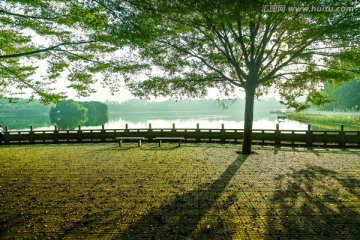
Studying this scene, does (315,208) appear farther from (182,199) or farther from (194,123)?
(194,123)

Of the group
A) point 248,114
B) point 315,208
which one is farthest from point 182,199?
point 248,114

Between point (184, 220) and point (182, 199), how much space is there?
1.34m

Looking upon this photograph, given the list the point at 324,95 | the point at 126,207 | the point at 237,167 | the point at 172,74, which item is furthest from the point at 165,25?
the point at 324,95

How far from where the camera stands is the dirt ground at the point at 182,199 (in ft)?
16.3

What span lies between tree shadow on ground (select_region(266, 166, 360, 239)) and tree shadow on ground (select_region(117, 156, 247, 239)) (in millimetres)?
1191

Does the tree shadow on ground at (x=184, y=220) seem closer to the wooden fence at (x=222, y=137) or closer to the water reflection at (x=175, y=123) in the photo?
the wooden fence at (x=222, y=137)

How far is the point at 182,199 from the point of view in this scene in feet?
22.2

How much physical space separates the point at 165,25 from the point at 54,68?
6450mm

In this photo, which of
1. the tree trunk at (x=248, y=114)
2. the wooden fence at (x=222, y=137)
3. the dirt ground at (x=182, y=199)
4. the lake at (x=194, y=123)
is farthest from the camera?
the lake at (x=194, y=123)

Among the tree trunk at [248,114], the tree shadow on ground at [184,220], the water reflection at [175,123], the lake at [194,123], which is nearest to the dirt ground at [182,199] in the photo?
the tree shadow on ground at [184,220]

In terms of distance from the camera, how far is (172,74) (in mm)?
14195

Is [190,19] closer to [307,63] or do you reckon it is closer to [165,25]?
[165,25]

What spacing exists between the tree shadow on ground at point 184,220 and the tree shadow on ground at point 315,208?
1.19 m

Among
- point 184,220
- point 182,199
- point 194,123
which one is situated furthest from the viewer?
point 194,123
